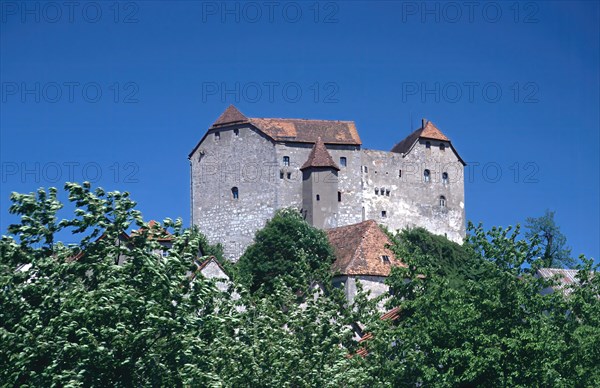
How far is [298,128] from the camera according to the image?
99.1m

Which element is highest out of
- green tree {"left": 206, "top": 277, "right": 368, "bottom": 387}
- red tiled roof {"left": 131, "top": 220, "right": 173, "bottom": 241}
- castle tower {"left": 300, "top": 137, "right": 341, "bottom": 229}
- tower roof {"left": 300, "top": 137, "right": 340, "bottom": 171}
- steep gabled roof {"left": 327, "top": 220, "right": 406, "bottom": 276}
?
tower roof {"left": 300, "top": 137, "right": 340, "bottom": 171}

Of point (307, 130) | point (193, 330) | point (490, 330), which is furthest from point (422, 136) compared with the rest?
point (193, 330)

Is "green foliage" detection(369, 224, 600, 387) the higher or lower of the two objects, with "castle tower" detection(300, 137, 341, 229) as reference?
lower

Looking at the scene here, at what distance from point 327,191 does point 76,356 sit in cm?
6934

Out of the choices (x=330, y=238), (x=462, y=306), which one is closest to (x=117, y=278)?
(x=462, y=306)

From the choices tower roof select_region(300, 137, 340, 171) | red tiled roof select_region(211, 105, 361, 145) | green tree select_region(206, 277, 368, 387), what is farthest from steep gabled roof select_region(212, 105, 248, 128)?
green tree select_region(206, 277, 368, 387)

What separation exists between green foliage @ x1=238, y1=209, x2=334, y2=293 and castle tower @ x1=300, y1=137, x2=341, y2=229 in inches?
194

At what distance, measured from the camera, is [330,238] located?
8138cm

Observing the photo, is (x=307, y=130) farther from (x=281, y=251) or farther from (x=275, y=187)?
(x=281, y=251)

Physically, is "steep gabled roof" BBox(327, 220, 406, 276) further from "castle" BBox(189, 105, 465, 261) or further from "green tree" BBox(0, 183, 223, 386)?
"green tree" BBox(0, 183, 223, 386)

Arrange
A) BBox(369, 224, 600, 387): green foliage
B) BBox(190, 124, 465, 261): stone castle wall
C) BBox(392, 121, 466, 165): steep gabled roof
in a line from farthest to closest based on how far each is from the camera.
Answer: BBox(392, 121, 466, 165): steep gabled roof < BBox(190, 124, 465, 261): stone castle wall < BBox(369, 224, 600, 387): green foliage

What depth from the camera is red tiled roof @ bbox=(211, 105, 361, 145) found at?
320 feet

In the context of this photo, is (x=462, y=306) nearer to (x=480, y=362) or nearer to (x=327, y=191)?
(x=480, y=362)

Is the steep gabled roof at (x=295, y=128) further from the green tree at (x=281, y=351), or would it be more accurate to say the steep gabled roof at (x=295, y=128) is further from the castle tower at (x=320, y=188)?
the green tree at (x=281, y=351)
